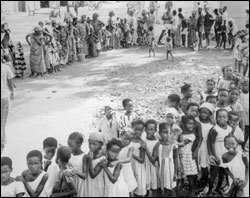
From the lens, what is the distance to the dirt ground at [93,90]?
22.1ft

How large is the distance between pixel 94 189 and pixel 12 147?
262 cm

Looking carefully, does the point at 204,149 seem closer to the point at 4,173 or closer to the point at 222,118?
the point at 222,118

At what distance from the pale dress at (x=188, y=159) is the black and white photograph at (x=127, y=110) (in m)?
0.01

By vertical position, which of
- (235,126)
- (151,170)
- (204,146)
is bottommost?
(151,170)

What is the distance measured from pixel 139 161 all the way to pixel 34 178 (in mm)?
1083

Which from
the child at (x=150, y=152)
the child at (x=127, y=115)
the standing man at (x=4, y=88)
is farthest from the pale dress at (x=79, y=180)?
the standing man at (x=4, y=88)

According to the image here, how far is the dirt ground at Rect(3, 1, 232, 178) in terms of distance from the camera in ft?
22.1

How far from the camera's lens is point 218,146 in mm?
4422

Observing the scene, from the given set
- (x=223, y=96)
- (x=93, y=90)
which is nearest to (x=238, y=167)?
(x=223, y=96)

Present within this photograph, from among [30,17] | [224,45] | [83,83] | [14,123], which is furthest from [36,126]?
[30,17]

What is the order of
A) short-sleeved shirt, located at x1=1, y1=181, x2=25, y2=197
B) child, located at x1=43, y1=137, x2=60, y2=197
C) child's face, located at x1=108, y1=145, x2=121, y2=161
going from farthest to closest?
child's face, located at x1=108, y1=145, x2=121, y2=161 → child, located at x1=43, y1=137, x2=60, y2=197 → short-sleeved shirt, located at x1=1, y1=181, x2=25, y2=197

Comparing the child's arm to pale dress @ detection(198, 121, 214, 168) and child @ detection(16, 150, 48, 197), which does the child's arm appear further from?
pale dress @ detection(198, 121, 214, 168)

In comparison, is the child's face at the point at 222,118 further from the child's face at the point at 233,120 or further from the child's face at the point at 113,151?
the child's face at the point at 113,151

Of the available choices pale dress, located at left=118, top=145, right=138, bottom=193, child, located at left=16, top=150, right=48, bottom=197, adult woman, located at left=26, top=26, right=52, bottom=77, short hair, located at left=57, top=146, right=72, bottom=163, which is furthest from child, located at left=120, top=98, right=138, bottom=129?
adult woman, located at left=26, top=26, right=52, bottom=77
